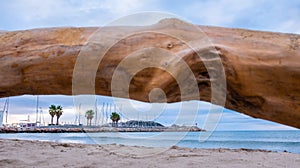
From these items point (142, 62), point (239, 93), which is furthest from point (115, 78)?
point (239, 93)

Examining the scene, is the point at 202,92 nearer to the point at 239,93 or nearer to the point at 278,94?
the point at 239,93

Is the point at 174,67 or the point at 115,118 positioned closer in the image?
the point at 174,67

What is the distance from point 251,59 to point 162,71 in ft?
1.00

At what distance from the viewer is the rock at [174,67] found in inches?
43.4

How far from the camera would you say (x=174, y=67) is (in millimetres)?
1106

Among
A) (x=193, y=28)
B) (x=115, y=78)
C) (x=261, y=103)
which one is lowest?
(x=261, y=103)

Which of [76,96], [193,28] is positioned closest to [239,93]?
[193,28]

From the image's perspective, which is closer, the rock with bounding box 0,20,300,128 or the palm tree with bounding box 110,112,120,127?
the rock with bounding box 0,20,300,128

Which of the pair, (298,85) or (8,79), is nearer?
(298,85)

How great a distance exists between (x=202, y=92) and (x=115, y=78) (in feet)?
1.02

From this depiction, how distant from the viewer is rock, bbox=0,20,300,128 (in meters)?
1.10

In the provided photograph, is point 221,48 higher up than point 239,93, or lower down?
higher up

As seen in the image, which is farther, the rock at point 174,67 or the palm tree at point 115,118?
the palm tree at point 115,118

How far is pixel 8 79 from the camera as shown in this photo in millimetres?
1283
